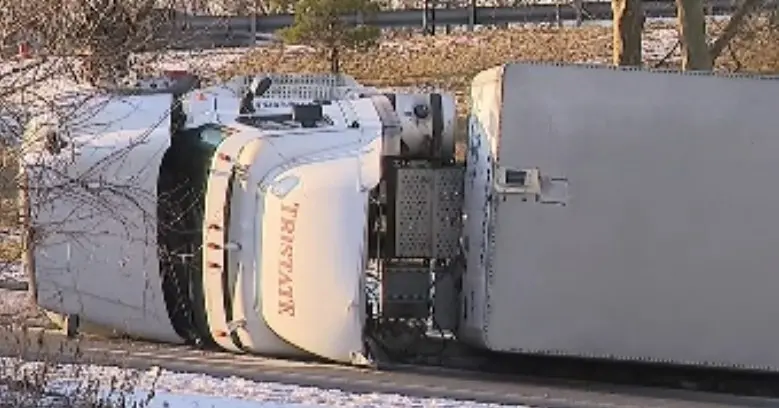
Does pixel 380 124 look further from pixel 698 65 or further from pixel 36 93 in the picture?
pixel 698 65

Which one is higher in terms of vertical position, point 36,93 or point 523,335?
point 36,93

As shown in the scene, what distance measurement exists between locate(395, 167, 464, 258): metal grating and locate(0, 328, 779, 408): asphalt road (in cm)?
84

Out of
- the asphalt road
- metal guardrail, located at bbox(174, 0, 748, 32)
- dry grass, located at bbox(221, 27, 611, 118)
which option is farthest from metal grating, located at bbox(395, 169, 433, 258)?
metal guardrail, located at bbox(174, 0, 748, 32)

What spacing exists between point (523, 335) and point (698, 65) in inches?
321

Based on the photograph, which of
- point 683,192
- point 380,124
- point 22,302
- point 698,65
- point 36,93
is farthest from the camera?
point 698,65

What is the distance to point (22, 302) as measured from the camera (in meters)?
11.6

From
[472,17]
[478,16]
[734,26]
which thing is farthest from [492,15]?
[734,26]

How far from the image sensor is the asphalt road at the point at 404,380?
9867mm

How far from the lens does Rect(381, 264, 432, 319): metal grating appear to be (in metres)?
10.9

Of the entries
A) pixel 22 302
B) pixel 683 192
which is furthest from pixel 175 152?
pixel 683 192

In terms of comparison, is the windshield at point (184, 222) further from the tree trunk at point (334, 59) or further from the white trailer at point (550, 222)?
the tree trunk at point (334, 59)

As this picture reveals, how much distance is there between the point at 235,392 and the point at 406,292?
194 cm

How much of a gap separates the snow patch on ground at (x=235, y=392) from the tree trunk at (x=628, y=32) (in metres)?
8.63

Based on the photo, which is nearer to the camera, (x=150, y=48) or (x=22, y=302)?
(x=150, y=48)
